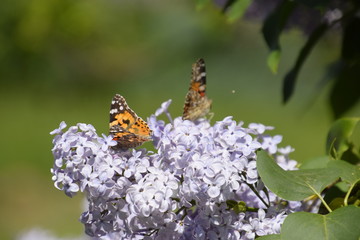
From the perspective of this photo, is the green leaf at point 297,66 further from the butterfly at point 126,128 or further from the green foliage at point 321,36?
the butterfly at point 126,128

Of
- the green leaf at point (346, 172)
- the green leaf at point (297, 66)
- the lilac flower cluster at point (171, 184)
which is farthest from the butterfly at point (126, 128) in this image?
the green leaf at point (297, 66)

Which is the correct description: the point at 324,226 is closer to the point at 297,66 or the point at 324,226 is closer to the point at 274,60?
the point at 274,60

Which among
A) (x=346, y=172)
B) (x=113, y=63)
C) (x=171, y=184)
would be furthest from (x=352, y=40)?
(x=113, y=63)

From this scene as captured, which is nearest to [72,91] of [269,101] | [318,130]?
[269,101]

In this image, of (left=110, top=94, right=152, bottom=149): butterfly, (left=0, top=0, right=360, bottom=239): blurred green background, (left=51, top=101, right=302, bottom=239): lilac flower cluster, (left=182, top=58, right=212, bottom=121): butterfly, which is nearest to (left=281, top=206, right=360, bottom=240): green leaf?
(left=51, top=101, right=302, bottom=239): lilac flower cluster

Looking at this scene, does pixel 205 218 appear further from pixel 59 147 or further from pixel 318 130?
pixel 318 130
